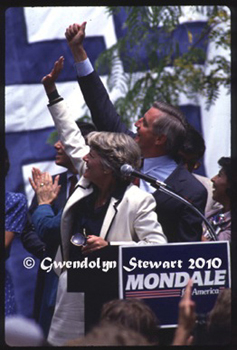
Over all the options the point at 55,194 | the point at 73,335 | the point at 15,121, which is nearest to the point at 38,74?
the point at 15,121

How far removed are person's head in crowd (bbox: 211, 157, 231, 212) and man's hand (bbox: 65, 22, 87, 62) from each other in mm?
861

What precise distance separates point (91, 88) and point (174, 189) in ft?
2.12

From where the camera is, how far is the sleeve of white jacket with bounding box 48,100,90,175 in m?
3.95

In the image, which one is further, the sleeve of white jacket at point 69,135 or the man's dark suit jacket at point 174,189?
the sleeve of white jacket at point 69,135

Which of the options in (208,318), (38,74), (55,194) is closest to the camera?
(208,318)

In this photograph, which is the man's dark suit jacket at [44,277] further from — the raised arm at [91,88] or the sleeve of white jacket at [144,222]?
the raised arm at [91,88]

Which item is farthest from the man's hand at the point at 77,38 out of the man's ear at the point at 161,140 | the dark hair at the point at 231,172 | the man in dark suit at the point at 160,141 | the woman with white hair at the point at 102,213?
the dark hair at the point at 231,172

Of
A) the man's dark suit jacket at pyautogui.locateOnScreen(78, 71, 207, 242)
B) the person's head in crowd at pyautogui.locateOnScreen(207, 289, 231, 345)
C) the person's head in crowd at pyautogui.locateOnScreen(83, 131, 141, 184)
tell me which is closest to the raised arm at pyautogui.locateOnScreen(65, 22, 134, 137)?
the man's dark suit jacket at pyautogui.locateOnScreen(78, 71, 207, 242)

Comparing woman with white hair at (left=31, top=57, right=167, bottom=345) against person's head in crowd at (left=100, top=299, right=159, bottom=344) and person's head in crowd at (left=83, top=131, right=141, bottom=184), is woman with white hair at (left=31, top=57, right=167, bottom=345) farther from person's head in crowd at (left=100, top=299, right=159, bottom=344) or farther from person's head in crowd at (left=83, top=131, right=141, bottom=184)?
person's head in crowd at (left=100, top=299, right=159, bottom=344)

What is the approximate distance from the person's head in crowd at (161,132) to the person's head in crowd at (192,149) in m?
0.05

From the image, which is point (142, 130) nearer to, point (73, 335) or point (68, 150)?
point (68, 150)

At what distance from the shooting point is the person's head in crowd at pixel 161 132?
402 cm

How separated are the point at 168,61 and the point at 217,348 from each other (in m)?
2.06

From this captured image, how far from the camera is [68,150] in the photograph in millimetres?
4020
